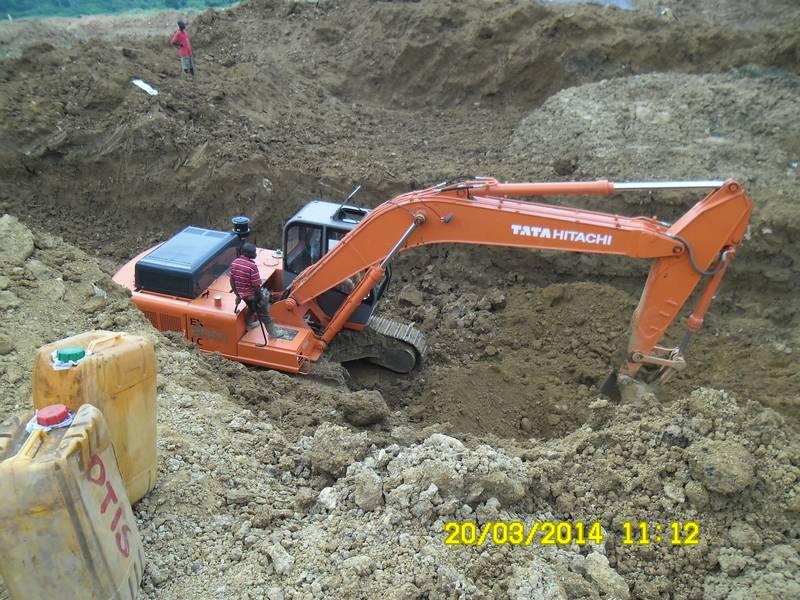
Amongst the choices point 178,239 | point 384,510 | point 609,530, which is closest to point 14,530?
point 384,510

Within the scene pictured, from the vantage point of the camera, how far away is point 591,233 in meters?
5.95

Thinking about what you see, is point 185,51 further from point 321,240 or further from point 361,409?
point 361,409

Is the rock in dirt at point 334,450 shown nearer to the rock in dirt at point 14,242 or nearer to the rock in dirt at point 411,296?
the rock in dirt at point 14,242

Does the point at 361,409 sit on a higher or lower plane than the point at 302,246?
lower

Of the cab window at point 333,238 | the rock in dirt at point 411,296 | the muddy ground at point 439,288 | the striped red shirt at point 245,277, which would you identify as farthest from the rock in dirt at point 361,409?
the rock in dirt at point 411,296

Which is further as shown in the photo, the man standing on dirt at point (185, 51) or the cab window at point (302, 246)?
the man standing on dirt at point (185, 51)

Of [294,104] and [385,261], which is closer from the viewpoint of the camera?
[385,261]

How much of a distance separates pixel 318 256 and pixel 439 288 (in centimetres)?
291

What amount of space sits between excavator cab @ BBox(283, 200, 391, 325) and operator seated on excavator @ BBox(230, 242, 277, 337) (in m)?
0.62

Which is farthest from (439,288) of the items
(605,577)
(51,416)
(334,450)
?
(51,416)

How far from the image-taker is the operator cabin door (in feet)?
23.9

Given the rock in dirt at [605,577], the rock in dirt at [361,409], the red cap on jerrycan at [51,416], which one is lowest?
the rock in dirt at [361,409]

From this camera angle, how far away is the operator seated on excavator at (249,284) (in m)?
6.70

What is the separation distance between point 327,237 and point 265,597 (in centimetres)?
435
